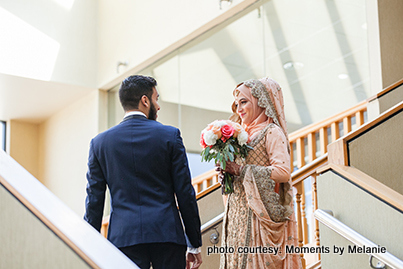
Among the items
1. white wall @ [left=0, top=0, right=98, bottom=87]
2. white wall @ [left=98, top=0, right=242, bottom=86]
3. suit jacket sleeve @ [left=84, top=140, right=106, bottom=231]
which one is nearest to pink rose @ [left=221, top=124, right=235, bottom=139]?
suit jacket sleeve @ [left=84, top=140, right=106, bottom=231]

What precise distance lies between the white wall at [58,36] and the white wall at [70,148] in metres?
0.56

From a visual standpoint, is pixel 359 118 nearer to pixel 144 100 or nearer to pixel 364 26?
pixel 364 26

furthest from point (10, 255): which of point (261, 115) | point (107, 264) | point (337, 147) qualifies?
point (337, 147)

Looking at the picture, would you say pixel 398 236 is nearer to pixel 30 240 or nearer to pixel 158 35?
pixel 30 240

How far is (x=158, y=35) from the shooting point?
7.61 metres

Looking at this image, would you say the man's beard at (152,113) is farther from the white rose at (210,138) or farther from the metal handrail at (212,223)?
the metal handrail at (212,223)

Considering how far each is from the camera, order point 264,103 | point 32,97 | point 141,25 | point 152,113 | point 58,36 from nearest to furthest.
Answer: point 152,113, point 264,103, point 141,25, point 58,36, point 32,97

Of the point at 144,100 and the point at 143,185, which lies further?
the point at 144,100

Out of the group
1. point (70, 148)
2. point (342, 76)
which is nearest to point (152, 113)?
point (342, 76)

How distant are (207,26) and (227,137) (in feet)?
13.7

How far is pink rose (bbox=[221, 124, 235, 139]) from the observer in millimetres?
2902

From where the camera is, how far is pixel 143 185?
242 centimetres

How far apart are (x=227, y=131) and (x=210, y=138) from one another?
97 millimetres

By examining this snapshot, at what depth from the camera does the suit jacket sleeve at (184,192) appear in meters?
2.43
